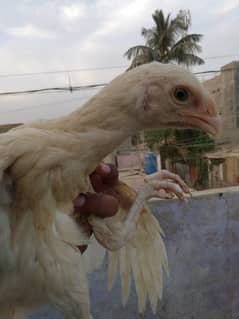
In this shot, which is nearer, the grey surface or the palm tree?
the grey surface

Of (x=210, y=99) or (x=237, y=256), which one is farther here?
(x=237, y=256)

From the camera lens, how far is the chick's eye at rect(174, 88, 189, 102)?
2.70ft

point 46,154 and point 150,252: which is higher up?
point 46,154

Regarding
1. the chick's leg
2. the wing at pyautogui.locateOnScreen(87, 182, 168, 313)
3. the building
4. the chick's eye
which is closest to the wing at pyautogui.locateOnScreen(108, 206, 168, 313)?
the wing at pyautogui.locateOnScreen(87, 182, 168, 313)

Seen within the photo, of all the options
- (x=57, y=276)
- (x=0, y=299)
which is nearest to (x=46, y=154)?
(x=57, y=276)

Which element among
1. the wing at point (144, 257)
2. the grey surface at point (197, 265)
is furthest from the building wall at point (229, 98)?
the wing at point (144, 257)

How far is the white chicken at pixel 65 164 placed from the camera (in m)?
0.80

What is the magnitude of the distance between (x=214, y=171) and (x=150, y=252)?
1057cm

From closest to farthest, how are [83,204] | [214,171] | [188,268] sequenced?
[83,204], [188,268], [214,171]

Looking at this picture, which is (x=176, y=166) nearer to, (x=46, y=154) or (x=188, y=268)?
(x=188, y=268)

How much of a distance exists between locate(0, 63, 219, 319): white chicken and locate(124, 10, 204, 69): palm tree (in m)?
11.9

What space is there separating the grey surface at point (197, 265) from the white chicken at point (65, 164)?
2.53 feet

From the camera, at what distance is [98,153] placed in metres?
0.83

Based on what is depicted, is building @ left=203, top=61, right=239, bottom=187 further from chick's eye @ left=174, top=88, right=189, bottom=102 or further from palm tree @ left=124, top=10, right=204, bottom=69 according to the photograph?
chick's eye @ left=174, top=88, right=189, bottom=102
